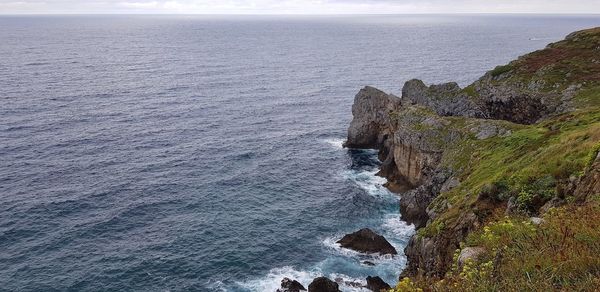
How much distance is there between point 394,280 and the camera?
48.3 meters

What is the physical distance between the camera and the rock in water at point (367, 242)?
53497 mm

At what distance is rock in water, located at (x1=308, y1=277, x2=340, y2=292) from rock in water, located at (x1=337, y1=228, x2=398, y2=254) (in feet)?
30.5

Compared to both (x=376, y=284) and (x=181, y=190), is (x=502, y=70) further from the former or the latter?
(x=181, y=190)

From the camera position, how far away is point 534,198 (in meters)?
25.4

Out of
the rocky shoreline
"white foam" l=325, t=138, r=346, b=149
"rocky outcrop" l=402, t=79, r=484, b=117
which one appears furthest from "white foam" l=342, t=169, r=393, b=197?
"rocky outcrop" l=402, t=79, r=484, b=117

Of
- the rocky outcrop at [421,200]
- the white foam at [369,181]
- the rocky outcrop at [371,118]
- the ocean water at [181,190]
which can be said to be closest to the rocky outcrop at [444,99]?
the rocky outcrop at [371,118]

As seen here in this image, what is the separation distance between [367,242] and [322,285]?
1090cm

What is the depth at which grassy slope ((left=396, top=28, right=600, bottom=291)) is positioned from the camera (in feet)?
34.2

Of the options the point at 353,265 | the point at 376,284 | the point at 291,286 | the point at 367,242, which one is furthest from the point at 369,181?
the point at 291,286

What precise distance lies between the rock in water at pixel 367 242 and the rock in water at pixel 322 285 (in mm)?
9289

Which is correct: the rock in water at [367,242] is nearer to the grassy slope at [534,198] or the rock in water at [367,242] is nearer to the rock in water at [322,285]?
the rock in water at [322,285]

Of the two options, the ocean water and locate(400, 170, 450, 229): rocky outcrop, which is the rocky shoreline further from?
the ocean water

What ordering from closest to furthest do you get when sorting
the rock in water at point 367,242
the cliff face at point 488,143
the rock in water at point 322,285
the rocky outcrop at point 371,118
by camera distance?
1. the cliff face at point 488,143
2. the rock in water at point 322,285
3. the rock in water at point 367,242
4. the rocky outcrop at point 371,118

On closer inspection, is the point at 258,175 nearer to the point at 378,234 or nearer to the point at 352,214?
the point at 352,214
